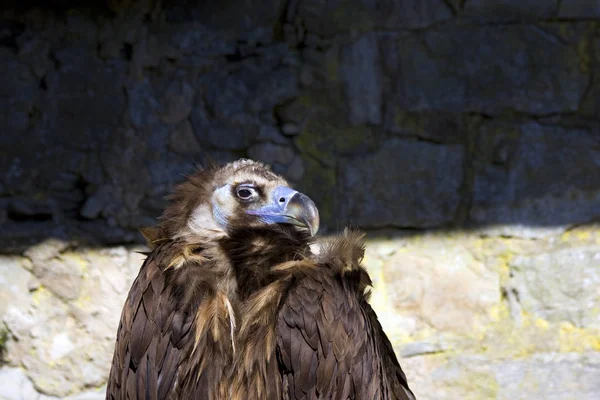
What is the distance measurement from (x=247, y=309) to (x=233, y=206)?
275mm

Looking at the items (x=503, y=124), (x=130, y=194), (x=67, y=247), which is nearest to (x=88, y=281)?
(x=67, y=247)

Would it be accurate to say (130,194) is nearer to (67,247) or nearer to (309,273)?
(67,247)

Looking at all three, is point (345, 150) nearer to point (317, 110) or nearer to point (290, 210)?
point (317, 110)

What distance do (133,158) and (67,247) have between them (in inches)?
15.7

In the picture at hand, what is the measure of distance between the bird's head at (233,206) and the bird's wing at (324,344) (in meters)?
0.20

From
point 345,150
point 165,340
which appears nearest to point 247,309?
point 165,340

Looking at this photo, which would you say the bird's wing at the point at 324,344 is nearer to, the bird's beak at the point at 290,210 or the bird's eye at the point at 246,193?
the bird's beak at the point at 290,210

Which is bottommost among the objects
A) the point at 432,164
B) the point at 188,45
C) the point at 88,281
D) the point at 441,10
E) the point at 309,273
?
the point at 88,281

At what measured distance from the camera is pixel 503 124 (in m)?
3.18

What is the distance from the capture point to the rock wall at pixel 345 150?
3162 millimetres

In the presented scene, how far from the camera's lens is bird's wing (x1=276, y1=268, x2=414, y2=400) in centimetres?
208

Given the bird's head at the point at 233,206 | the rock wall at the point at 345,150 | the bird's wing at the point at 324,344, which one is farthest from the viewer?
the rock wall at the point at 345,150

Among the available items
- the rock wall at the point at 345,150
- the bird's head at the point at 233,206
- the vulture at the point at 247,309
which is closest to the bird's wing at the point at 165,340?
the vulture at the point at 247,309

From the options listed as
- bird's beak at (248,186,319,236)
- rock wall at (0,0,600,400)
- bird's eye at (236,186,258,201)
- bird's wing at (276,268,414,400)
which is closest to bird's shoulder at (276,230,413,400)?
bird's wing at (276,268,414,400)
